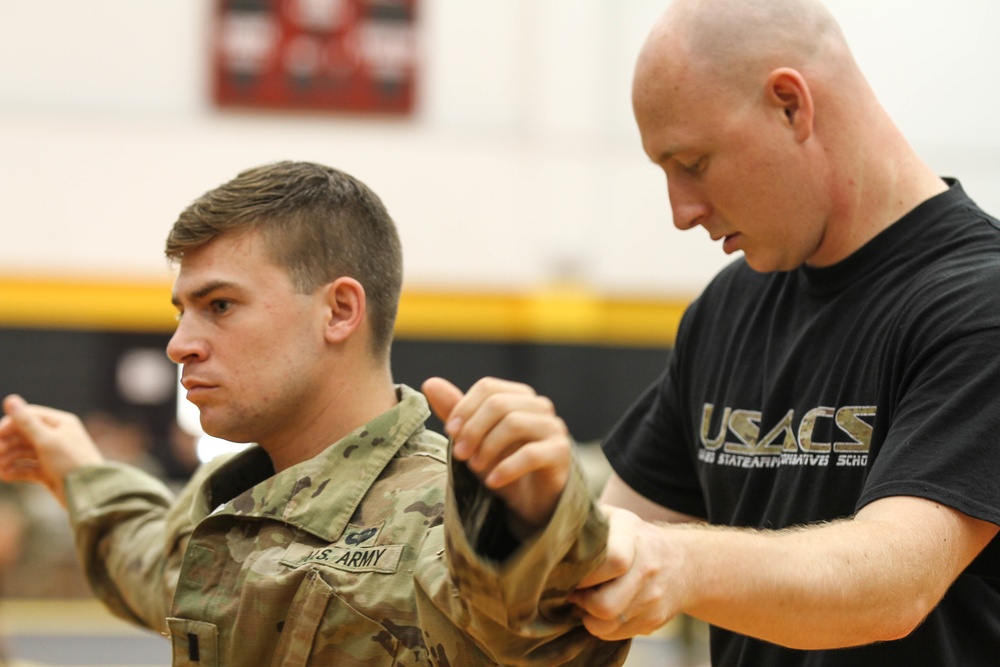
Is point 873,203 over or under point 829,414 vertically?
over

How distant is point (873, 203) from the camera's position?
7.91 ft

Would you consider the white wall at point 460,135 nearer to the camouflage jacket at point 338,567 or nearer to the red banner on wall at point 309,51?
the red banner on wall at point 309,51

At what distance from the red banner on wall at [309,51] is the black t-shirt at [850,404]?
10.4 m

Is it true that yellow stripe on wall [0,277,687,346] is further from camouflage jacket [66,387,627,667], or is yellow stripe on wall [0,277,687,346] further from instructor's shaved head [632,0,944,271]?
instructor's shaved head [632,0,944,271]

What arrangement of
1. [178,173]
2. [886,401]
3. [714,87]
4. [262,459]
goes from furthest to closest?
[178,173] → [262,459] → [714,87] → [886,401]

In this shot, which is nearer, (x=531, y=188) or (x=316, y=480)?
(x=316, y=480)

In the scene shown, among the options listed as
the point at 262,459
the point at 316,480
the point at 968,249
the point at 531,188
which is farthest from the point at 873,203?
the point at 531,188

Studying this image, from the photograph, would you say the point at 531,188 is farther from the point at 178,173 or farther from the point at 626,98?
the point at 178,173

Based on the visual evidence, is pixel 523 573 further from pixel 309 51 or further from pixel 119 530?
pixel 309 51

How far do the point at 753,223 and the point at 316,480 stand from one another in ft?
3.36

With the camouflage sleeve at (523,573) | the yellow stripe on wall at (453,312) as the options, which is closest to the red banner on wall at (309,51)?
the yellow stripe on wall at (453,312)

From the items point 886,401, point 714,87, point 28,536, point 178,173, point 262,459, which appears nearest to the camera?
point 886,401

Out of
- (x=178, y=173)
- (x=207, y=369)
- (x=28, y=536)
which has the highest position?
(x=207, y=369)

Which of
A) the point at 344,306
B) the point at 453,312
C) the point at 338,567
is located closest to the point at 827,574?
the point at 338,567
